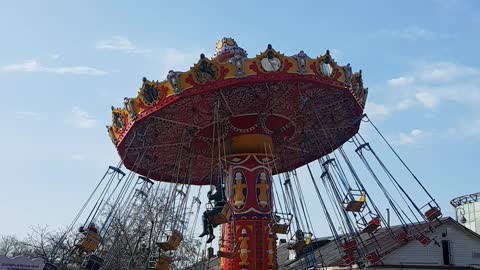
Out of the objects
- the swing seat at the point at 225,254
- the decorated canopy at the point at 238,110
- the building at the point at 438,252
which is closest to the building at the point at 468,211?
the building at the point at 438,252

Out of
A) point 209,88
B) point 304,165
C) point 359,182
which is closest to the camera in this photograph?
point 209,88

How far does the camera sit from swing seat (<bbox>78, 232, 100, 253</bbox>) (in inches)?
651

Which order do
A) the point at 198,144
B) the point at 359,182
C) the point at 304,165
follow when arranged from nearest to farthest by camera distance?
the point at 359,182 < the point at 198,144 < the point at 304,165

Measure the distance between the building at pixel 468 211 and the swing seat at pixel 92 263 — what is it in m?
25.6

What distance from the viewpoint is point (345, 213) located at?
18.4 meters

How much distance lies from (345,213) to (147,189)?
669 cm

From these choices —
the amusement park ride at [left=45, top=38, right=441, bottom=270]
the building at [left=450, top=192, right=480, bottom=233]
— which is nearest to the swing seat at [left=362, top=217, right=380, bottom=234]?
the amusement park ride at [left=45, top=38, right=441, bottom=270]

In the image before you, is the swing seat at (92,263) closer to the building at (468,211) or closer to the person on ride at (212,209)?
the person on ride at (212,209)

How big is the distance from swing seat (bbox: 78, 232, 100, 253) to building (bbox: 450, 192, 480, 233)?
84.7ft

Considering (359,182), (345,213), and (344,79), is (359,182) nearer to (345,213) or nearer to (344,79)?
(345,213)

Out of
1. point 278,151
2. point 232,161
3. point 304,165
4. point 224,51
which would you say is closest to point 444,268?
point 304,165

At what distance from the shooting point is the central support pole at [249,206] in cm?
1712

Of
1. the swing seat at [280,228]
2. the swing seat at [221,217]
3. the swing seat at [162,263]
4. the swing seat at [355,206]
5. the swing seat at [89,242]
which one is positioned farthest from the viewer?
the swing seat at [280,228]

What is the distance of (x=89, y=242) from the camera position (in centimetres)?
1658
